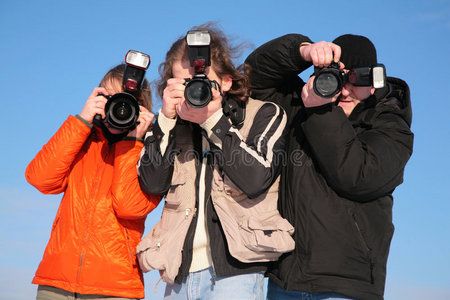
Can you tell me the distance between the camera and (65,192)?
3803 millimetres

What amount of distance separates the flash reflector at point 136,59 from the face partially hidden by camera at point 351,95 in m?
1.34

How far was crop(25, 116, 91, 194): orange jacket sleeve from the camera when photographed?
364 cm

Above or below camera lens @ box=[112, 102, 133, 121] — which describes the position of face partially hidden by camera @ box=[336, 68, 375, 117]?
above

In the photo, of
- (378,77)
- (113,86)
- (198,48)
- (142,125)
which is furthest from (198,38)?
(378,77)

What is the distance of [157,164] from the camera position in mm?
3482

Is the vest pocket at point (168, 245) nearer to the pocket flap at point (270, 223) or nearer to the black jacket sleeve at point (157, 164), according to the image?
the black jacket sleeve at point (157, 164)

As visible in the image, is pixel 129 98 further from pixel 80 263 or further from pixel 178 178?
pixel 80 263

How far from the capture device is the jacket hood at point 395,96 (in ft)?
11.1

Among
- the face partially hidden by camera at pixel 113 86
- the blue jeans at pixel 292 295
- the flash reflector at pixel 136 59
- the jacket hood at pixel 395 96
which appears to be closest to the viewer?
the blue jeans at pixel 292 295

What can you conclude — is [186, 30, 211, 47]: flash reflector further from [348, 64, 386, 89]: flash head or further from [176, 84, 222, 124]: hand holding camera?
[348, 64, 386, 89]: flash head

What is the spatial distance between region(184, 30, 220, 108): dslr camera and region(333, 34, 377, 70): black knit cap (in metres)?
0.88

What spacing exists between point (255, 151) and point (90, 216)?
3.92 feet

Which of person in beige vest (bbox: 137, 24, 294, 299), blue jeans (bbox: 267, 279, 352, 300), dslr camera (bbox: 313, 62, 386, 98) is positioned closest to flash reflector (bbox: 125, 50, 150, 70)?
person in beige vest (bbox: 137, 24, 294, 299)

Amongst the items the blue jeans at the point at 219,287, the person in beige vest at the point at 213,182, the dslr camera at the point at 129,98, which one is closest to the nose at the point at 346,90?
the person in beige vest at the point at 213,182
